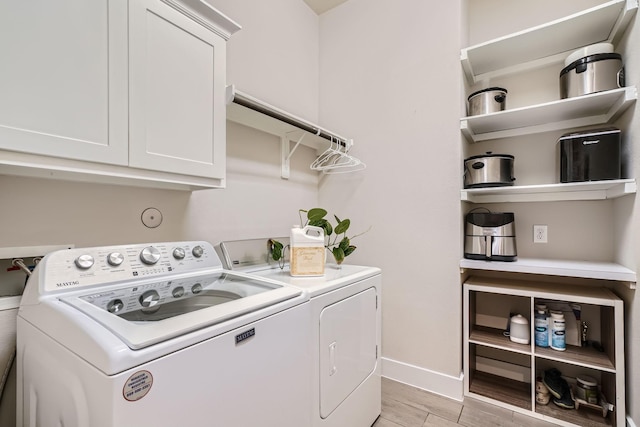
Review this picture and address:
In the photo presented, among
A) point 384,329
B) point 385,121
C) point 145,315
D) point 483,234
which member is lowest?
point 384,329

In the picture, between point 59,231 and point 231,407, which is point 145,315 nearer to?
point 231,407

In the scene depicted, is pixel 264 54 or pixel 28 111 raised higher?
Answer: pixel 264 54

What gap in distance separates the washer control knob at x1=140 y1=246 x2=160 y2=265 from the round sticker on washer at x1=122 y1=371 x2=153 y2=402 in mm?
622

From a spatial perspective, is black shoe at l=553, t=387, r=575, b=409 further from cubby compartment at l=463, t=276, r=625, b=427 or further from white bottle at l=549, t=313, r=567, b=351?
white bottle at l=549, t=313, r=567, b=351

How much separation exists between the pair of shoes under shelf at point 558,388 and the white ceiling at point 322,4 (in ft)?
10.5

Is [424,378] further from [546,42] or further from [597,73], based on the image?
[546,42]

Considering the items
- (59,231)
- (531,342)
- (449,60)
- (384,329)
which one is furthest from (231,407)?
(449,60)

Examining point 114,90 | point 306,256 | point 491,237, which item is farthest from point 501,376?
point 114,90

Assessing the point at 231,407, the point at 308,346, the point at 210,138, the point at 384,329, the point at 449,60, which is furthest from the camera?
the point at 384,329

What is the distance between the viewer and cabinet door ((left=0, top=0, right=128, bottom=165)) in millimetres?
798

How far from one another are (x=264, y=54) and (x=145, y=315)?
1877mm

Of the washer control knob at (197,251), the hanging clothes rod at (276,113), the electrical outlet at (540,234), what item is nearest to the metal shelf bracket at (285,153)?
the hanging clothes rod at (276,113)

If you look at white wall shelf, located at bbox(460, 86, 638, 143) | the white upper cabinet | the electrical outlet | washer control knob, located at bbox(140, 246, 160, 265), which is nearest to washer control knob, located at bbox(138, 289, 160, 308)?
washer control knob, located at bbox(140, 246, 160, 265)

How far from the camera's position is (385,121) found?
2.25m
